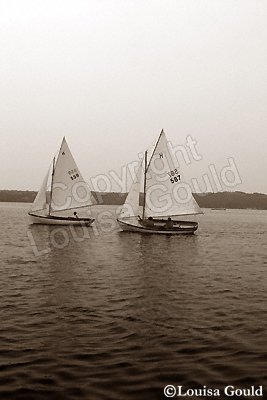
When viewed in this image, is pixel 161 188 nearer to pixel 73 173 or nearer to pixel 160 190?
pixel 160 190

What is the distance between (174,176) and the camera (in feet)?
184

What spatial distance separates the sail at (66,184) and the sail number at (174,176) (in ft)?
51.5

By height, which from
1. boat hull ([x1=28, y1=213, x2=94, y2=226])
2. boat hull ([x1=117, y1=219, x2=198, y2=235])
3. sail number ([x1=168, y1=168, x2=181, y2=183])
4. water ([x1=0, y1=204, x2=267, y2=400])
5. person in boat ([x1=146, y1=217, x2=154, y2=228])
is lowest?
water ([x1=0, y1=204, x2=267, y2=400])

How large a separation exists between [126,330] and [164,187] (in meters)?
40.8

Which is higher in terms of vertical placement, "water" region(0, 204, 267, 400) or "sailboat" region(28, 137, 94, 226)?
"sailboat" region(28, 137, 94, 226)

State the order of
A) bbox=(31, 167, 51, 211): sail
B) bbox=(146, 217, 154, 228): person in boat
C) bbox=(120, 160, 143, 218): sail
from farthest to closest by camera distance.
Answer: bbox=(31, 167, 51, 211): sail
bbox=(146, 217, 154, 228): person in boat
bbox=(120, 160, 143, 218): sail

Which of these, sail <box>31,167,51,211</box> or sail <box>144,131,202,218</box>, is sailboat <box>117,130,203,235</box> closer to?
sail <box>144,131,202,218</box>

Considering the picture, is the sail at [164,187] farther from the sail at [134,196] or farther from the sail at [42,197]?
the sail at [42,197]

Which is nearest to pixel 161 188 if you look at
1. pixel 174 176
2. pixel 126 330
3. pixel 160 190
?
pixel 160 190

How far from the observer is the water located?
11031 mm

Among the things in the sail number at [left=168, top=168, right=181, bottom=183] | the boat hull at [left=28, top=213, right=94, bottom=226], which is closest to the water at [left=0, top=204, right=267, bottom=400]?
the sail number at [left=168, top=168, right=181, bottom=183]

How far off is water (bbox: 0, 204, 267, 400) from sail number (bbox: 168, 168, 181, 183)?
25.6 meters

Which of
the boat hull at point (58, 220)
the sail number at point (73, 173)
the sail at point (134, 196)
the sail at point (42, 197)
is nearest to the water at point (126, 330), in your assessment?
the sail at point (134, 196)

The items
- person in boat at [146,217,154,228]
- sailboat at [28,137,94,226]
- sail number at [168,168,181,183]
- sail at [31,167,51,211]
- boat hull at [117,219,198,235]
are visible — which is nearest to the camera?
sail number at [168,168,181,183]
